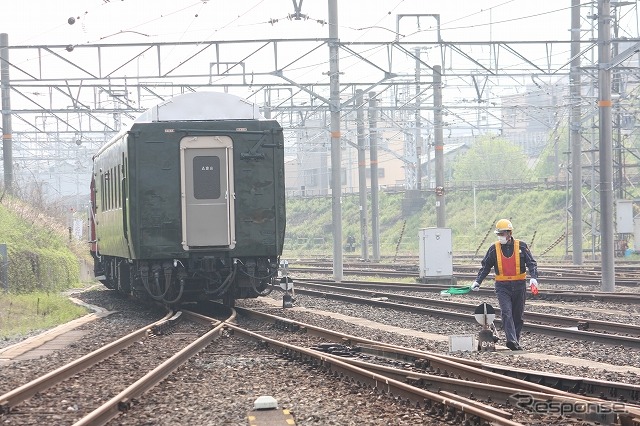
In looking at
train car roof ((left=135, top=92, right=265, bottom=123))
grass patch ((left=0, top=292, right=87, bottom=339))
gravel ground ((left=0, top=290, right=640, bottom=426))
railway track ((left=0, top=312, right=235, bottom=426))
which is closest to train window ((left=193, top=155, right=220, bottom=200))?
train car roof ((left=135, top=92, right=265, bottom=123))

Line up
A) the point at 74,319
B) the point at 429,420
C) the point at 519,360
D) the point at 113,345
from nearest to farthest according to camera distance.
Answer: the point at 429,420, the point at 519,360, the point at 113,345, the point at 74,319

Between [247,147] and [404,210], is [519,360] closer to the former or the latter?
[247,147]

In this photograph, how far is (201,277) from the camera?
19703 millimetres

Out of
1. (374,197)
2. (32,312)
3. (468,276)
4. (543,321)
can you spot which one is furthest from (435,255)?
(374,197)

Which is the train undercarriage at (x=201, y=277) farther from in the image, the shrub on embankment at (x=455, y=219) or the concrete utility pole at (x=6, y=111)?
the shrub on embankment at (x=455, y=219)

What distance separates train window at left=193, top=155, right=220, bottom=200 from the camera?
19.0m

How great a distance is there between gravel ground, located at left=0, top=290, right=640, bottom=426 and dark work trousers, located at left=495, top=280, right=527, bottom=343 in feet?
1.69

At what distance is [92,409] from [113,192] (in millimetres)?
12609

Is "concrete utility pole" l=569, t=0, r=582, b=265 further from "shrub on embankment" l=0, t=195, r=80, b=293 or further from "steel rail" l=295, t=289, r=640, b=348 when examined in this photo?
"shrub on embankment" l=0, t=195, r=80, b=293

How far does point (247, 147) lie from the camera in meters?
19.1

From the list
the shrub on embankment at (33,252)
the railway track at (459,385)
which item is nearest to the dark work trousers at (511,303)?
the railway track at (459,385)

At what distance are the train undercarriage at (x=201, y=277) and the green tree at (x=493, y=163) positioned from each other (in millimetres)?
66830

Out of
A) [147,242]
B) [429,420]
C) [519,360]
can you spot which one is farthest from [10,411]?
[147,242]

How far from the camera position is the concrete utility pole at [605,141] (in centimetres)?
2467
